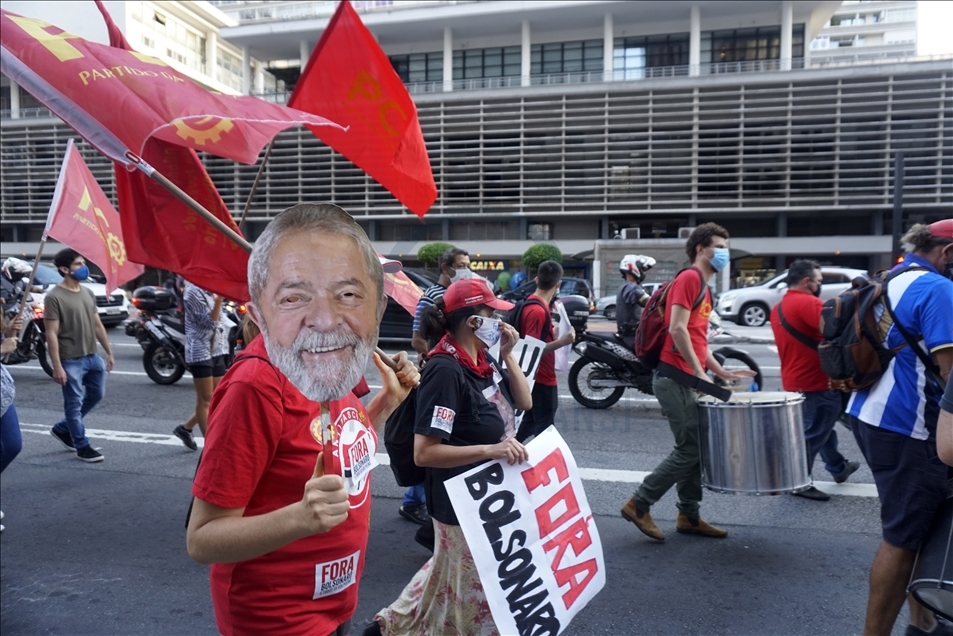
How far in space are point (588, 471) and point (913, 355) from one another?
3013 mm

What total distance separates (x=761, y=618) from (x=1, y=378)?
4.39 metres

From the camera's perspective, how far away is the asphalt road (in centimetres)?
330

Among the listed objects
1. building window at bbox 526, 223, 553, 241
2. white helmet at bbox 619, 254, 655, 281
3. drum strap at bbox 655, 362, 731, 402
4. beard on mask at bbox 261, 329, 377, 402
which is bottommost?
drum strap at bbox 655, 362, 731, 402

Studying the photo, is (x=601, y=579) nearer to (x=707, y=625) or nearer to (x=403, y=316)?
(x=707, y=625)

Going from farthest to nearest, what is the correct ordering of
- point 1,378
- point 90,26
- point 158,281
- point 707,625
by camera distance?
point 158,281
point 90,26
point 1,378
point 707,625

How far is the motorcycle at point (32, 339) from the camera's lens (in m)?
9.98

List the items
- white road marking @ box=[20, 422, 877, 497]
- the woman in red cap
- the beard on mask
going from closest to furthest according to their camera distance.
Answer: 1. the beard on mask
2. the woman in red cap
3. white road marking @ box=[20, 422, 877, 497]

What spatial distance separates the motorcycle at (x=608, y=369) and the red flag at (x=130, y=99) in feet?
19.3

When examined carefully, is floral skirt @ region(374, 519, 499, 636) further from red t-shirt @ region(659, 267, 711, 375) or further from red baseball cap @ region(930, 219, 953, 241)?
red baseball cap @ region(930, 219, 953, 241)

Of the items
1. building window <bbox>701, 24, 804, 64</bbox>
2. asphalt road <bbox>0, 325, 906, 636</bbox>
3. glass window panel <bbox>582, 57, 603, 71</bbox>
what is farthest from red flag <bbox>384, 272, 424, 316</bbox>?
building window <bbox>701, 24, 804, 64</bbox>

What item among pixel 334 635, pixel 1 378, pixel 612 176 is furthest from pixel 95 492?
pixel 612 176

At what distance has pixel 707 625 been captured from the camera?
10.5 ft

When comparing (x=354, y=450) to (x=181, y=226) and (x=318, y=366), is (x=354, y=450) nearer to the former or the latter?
(x=318, y=366)

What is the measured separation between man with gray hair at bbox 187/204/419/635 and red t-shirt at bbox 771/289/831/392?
4.22 metres
